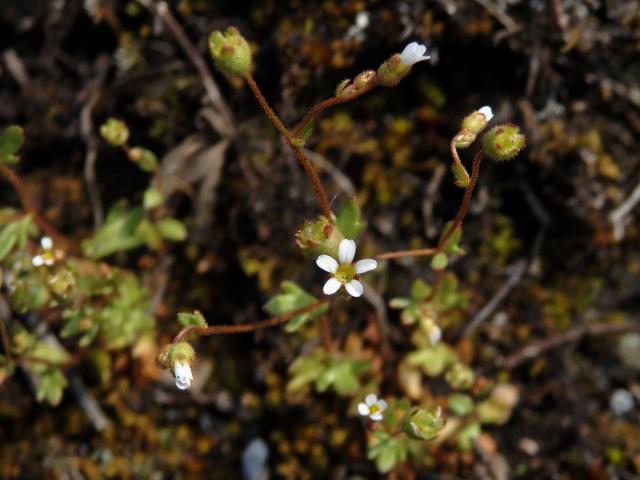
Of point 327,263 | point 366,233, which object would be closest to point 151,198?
point 366,233

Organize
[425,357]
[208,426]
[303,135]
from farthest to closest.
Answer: [208,426], [425,357], [303,135]

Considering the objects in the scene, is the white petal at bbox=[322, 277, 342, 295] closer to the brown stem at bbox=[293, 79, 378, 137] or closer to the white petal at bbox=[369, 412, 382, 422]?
the brown stem at bbox=[293, 79, 378, 137]

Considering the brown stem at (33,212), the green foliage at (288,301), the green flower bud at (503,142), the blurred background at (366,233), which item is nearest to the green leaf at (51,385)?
the blurred background at (366,233)

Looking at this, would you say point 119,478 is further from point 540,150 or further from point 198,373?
point 540,150

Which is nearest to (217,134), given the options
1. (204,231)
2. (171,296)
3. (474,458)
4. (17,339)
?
(204,231)

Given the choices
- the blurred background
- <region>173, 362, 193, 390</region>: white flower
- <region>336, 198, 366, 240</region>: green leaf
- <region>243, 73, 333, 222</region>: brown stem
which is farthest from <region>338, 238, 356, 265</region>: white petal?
the blurred background

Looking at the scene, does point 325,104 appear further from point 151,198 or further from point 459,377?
point 459,377
